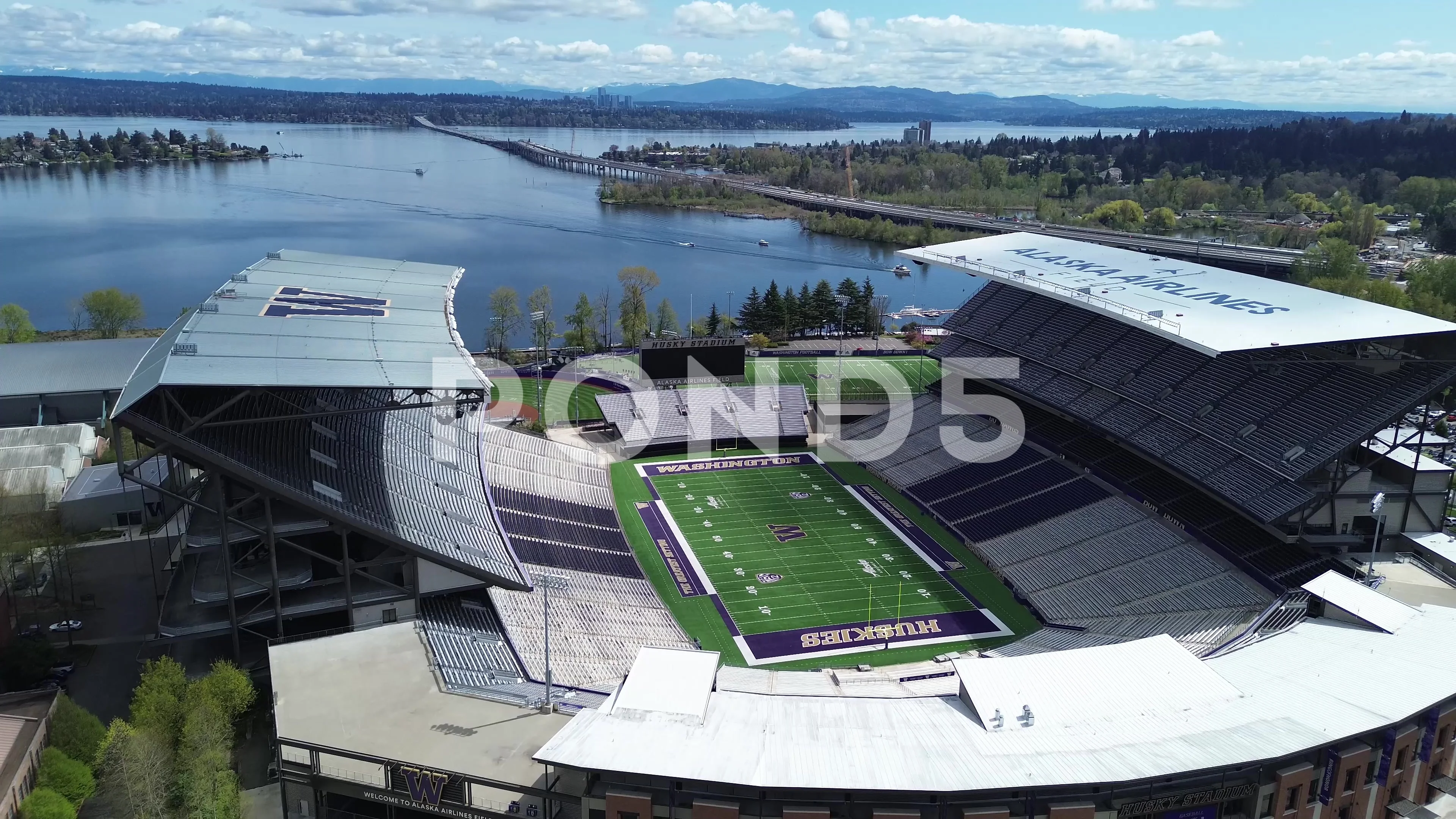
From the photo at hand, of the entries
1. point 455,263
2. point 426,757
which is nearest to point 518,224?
point 455,263

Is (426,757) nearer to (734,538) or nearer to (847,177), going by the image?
(734,538)

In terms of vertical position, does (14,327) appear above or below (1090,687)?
below

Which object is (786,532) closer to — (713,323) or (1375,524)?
(1375,524)

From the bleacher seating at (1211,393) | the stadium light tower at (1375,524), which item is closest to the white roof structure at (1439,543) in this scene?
the stadium light tower at (1375,524)

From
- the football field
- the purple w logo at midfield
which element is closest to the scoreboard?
the football field

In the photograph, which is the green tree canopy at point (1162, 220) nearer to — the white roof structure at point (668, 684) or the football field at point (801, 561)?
the football field at point (801, 561)

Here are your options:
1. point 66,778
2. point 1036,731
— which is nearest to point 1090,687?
point 1036,731
